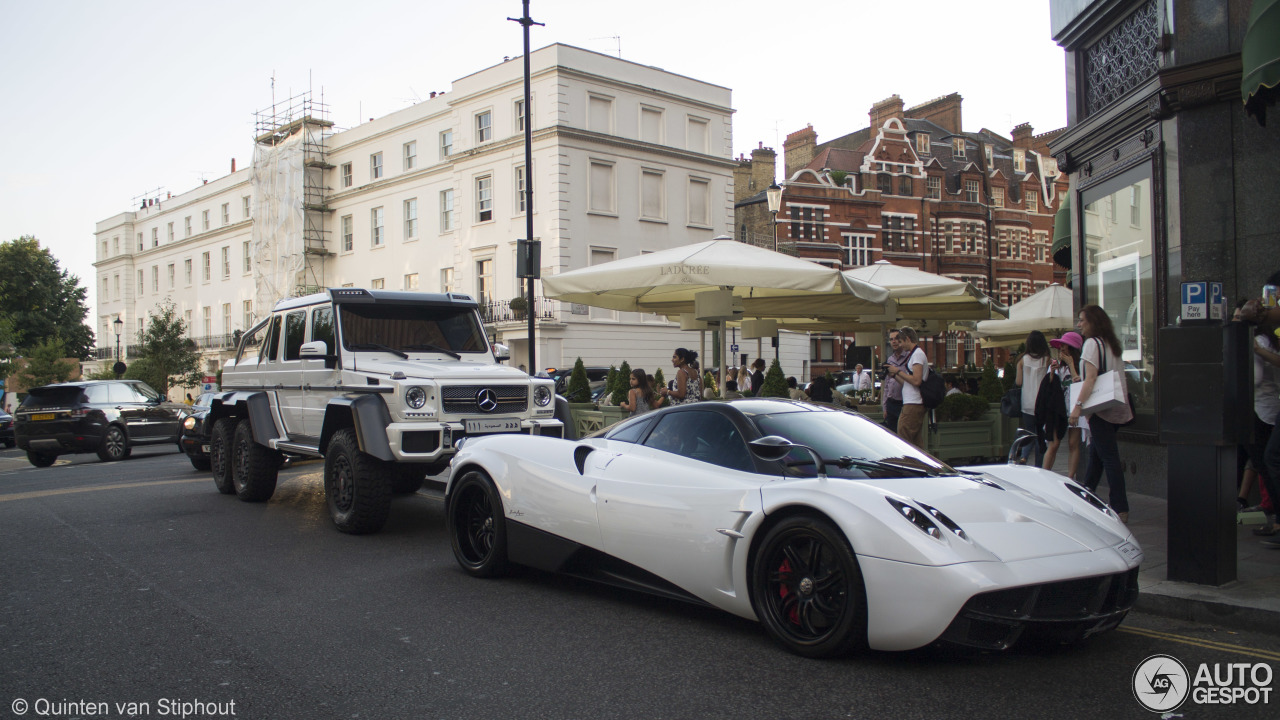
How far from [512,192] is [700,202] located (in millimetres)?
8915

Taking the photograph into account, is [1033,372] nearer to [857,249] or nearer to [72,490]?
[72,490]

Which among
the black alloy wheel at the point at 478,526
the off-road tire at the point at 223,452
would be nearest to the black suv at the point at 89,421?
the off-road tire at the point at 223,452

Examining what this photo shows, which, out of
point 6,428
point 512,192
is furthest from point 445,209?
point 6,428

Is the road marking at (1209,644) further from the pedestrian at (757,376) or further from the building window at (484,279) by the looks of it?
the building window at (484,279)

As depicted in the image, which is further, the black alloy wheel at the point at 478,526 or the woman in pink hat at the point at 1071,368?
the woman in pink hat at the point at 1071,368

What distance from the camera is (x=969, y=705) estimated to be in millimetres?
3732

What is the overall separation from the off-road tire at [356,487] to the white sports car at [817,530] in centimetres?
226

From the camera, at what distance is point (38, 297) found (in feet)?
216

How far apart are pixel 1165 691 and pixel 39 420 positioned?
20577mm

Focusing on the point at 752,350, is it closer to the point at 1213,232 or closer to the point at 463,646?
the point at 1213,232

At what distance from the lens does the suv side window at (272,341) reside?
10.2 metres

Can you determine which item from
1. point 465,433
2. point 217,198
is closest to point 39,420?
point 465,433
